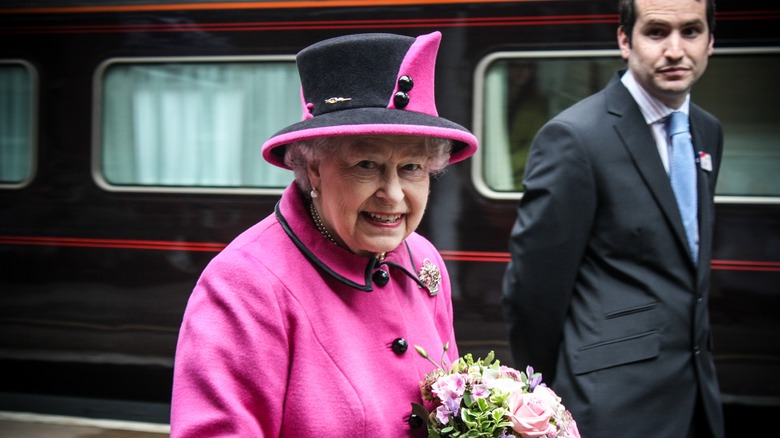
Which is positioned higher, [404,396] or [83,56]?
[83,56]

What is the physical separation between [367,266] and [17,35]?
4064 mm

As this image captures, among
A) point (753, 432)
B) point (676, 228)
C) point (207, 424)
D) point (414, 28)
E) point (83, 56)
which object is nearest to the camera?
point (207, 424)

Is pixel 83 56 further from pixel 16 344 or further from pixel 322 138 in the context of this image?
pixel 322 138

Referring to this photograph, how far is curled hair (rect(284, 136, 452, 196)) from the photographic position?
63.8 inches

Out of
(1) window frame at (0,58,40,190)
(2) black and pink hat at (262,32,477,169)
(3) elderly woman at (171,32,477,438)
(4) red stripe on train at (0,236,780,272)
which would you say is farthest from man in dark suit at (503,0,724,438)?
(1) window frame at (0,58,40,190)

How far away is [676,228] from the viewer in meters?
2.44

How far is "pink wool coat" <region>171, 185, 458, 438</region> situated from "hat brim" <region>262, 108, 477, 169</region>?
0.54ft

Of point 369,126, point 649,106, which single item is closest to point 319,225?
point 369,126

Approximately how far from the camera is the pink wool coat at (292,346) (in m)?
1.43

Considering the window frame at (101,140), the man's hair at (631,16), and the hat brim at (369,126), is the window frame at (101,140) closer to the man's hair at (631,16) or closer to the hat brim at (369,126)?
the man's hair at (631,16)

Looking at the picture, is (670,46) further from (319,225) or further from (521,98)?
(521,98)

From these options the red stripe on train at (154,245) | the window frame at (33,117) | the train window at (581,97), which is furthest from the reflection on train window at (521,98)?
the window frame at (33,117)

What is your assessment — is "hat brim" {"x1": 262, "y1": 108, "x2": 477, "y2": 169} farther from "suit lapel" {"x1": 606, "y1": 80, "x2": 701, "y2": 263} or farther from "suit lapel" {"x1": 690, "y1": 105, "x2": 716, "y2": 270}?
"suit lapel" {"x1": 690, "y1": 105, "x2": 716, "y2": 270}

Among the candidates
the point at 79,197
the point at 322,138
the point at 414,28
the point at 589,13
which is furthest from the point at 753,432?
the point at 79,197
